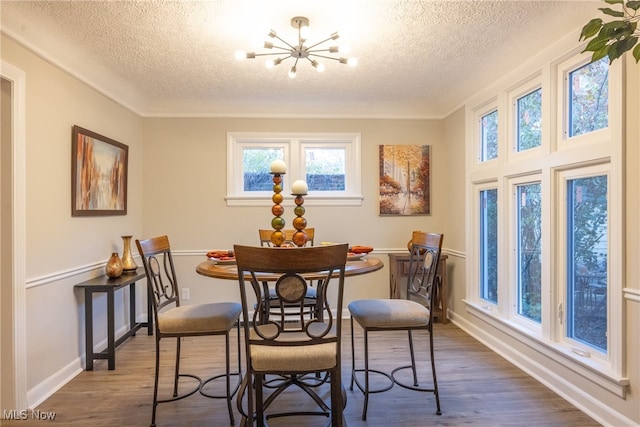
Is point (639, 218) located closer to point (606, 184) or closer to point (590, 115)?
point (606, 184)

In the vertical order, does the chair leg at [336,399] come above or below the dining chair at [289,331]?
below

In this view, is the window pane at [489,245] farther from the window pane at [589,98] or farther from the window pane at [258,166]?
the window pane at [258,166]

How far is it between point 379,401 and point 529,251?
5.22ft

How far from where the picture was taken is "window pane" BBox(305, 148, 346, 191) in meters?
4.04

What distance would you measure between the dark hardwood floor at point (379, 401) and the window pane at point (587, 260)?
1.55 ft

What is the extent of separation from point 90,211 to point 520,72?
137 inches

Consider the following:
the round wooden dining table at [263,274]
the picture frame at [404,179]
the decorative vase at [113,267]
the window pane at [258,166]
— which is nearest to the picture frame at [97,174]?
the decorative vase at [113,267]

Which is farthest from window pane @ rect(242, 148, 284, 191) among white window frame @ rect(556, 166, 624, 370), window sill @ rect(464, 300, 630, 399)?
white window frame @ rect(556, 166, 624, 370)

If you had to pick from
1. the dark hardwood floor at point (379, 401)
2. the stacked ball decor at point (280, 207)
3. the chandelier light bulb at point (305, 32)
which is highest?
the chandelier light bulb at point (305, 32)

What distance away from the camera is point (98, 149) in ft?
9.71

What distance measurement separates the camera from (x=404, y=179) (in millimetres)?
4039

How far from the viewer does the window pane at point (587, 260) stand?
2.07 meters

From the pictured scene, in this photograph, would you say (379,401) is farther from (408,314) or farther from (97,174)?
(97,174)

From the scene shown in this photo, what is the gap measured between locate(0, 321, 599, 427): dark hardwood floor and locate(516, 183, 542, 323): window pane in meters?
0.49
